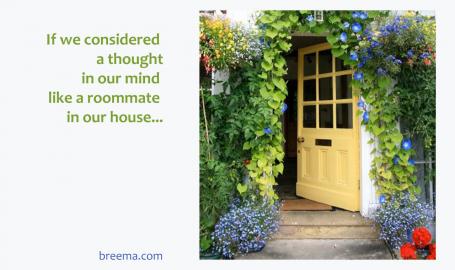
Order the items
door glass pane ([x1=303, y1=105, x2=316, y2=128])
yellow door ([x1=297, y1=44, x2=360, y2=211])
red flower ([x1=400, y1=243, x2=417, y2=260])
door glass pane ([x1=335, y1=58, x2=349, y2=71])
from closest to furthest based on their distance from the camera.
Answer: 1. red flower ([x1=400, y1=243, x2=417, y2=260])
2. yellow door ([x1=297, y1=44, x2=360, y2=211])
3. door glass pane ([x1=335, y1=58, x2=349, y2=71])
4. door glass pane ([x1=303, y1=105, x2=316, y2=128])

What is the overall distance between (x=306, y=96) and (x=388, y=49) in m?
1.42

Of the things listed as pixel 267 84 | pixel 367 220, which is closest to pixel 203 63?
pixel 267 84

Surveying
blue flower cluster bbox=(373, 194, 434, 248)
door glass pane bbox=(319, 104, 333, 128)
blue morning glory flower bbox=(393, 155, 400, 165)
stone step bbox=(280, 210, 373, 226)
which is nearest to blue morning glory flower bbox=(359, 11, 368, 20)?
door glass pane bbox=(319, 104, 333, 128)

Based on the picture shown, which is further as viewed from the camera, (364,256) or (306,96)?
(306,96)

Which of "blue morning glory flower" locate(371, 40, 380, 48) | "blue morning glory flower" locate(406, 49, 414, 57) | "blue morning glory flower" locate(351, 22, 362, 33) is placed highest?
"blue morning glory flower" locate(351, 22, 362, 33)

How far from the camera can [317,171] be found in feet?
17.7

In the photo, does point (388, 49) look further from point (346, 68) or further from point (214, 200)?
point (214, 200)

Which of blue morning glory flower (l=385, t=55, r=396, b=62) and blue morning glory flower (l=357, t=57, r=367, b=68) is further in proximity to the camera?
blue morning glory flower (l=357, t=57, r=367, b=68)

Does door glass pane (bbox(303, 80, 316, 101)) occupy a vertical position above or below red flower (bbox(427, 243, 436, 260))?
above

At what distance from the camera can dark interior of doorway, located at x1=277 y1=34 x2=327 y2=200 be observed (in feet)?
17.7

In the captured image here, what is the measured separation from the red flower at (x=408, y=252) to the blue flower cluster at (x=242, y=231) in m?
1.36

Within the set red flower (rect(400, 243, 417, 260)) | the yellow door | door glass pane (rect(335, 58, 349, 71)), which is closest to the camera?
red flower (rect(400, 243, 417, 260))

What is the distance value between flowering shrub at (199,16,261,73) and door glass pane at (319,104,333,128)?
4.46 ft

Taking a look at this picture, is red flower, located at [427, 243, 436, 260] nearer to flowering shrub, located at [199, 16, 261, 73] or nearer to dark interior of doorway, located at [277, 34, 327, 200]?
dark interior of doorway, located at [277, 34, 327, 200]
